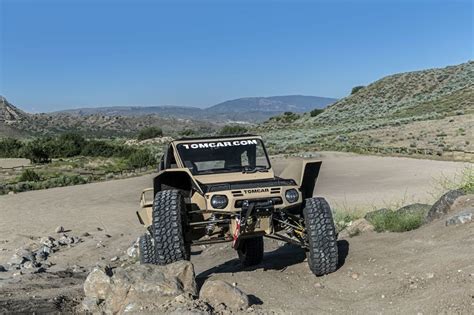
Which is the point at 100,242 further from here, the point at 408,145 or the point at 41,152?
the point at 41,152

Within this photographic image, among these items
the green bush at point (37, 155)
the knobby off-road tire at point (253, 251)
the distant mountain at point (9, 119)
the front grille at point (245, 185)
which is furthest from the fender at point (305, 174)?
the distant mountain at point (9, 119)

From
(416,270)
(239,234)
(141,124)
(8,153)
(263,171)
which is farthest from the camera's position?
(141,124)

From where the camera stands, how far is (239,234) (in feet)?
25.1

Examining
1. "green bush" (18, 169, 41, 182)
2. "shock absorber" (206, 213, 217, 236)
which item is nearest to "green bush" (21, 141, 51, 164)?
"green bush" (18, 169, 41, 182)

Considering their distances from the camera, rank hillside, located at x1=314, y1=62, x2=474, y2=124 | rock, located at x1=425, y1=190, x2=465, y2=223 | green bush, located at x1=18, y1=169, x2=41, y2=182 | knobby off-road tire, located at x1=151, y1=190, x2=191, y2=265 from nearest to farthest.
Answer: knobby off-road tire, located at x1=151, y1=190, x2=191, y2=265 < rock, located at x1=425, y1=190, x2=465, y2=223 < green bush, located at x1=18, y1=169, x2=41, y2=182 < hillside, located at x1=314, y1=62, x2=474, y2=124

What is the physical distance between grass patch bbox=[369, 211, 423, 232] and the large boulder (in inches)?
190

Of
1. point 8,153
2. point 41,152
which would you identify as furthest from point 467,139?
point 8,153

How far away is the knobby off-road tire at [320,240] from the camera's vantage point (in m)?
7.84

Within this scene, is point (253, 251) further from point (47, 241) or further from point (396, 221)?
point (47, 241)

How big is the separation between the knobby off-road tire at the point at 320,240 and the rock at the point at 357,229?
3.17 meters

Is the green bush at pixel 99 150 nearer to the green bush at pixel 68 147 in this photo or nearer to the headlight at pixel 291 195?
the green bush at pixel 68 147

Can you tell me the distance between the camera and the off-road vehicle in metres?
7.54

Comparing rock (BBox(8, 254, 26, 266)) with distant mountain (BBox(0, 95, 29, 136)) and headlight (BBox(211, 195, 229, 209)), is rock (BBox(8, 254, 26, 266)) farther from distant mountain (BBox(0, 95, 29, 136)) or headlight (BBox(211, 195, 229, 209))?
distant mountain (BBox(0, 95, 29, 136))

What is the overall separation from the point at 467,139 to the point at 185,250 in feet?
138
